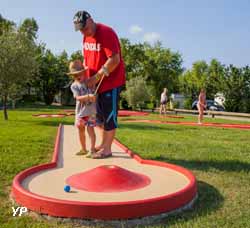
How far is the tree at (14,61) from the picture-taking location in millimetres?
15898

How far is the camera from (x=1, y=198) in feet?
12.8

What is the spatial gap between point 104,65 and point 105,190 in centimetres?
206

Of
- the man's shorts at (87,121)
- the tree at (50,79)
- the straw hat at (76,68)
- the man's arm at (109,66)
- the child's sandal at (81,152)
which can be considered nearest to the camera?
the man's arm at (109,66)

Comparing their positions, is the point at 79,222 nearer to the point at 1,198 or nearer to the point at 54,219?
the point at 54,219

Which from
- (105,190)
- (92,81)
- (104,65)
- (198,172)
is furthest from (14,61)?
(105,190)

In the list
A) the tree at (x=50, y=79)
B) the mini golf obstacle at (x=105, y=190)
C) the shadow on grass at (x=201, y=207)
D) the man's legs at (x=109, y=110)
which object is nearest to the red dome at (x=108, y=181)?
the mini golf obstacle at (x=105, y=190)

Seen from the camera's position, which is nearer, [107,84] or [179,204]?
[179,204]

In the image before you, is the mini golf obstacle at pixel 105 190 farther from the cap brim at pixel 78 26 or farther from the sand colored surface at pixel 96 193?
the cap brim at pixel 78 26

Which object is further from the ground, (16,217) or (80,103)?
(80,103)

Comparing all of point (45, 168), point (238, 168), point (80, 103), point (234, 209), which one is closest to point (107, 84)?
point (80, 103)

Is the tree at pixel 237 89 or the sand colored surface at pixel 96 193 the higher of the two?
the tree at pixel 237 89

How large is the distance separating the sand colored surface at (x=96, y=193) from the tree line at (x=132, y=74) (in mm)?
10912

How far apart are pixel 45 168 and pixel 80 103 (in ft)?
4.65

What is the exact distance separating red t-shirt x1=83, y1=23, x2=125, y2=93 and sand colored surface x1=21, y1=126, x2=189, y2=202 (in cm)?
108
